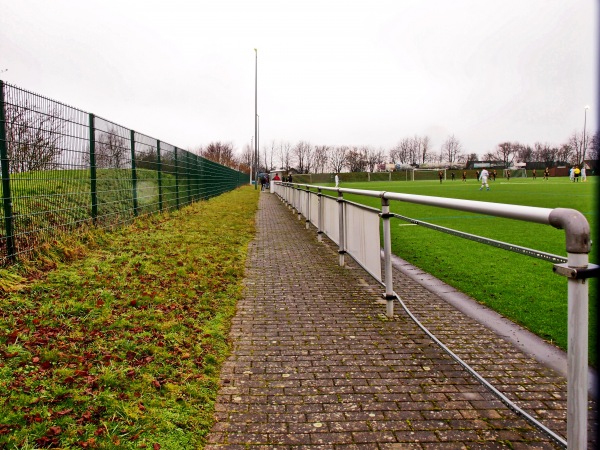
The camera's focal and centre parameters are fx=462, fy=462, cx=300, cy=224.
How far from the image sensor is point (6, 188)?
212 inches

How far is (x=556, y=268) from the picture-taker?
74.0 inches

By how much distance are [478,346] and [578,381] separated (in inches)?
83.7

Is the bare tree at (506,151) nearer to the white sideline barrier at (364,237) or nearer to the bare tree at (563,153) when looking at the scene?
the bare tree at (563,153)

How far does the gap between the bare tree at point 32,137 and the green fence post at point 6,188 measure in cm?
8

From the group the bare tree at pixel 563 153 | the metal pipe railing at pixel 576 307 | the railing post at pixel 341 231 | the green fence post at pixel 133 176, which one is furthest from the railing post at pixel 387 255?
the bare tree at pixel 563 153

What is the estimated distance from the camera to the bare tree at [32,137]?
561cm

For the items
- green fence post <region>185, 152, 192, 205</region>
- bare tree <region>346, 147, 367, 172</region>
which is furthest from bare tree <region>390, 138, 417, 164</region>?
green fence post <region>185, 152, 192, 205</region>

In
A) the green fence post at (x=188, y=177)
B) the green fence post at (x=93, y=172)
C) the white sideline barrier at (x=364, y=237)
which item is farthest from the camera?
the green fence post at (x=188, y=177)

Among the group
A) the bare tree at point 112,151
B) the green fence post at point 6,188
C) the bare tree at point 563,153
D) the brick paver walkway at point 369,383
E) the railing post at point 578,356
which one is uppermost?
the bare tree at point 563,153

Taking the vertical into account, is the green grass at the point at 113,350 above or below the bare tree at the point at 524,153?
below

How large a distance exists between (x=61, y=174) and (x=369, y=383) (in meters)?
5.71

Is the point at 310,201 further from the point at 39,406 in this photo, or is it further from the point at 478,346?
the point at 39,406

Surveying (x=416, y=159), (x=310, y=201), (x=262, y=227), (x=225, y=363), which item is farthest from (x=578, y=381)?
(x=416, y=159)

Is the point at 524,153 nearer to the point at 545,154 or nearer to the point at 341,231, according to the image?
the point at 545,154
